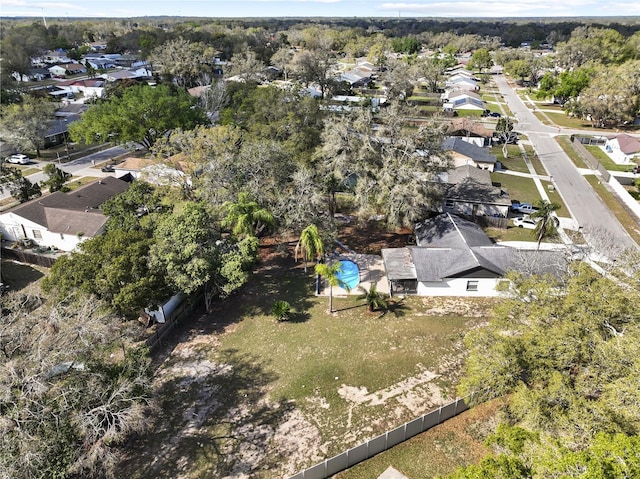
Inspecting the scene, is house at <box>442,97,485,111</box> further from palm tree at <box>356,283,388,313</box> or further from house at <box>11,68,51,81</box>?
house at <box>11,68,51,81</box>

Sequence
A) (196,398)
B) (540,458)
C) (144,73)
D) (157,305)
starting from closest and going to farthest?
(540,458), (196,398), (157,305), (144,73)

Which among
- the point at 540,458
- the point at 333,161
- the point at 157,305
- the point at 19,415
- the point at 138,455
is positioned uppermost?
the point at 333,161

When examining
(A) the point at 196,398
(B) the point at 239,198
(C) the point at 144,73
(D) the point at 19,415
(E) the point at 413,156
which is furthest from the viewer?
(C) the point at 144,73

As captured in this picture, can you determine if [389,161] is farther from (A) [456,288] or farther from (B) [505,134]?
(B) [505,134]

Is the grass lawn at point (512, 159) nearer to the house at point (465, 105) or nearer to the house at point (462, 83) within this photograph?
the house at point (465, 105)

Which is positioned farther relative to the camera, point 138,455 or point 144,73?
point 144,73

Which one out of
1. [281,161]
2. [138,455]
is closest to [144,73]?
[281,161]

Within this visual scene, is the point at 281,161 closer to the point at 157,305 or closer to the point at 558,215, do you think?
the point at 157,305

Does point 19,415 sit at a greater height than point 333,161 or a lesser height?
lesser
